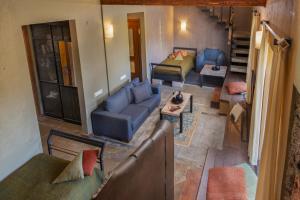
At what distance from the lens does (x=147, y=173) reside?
2096 mm

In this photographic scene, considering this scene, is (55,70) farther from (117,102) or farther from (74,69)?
(117,102)

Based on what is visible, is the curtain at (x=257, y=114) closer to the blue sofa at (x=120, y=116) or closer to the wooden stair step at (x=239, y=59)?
the blue sofa at (x=120, y=116)

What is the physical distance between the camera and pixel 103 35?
568 centimetres

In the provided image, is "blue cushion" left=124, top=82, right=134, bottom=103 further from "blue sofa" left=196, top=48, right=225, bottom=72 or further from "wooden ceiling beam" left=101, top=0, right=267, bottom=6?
"blue sofa" left=196, top=48, right=225, bottom=72

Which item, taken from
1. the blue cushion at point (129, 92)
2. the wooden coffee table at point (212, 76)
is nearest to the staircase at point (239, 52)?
the wooden coffee table at point (212, 76)

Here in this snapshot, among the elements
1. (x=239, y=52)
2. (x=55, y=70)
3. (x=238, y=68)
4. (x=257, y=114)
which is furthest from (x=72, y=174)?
(x=239, y=52)

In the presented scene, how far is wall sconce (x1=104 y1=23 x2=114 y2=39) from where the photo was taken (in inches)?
224

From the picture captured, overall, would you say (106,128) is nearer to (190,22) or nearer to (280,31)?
(280,31)

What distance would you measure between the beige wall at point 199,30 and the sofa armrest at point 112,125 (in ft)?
18.7

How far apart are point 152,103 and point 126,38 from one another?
1.78m

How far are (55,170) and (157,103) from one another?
358cm

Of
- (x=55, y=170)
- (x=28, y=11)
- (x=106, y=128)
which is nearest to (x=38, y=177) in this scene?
(x=55, y=170)

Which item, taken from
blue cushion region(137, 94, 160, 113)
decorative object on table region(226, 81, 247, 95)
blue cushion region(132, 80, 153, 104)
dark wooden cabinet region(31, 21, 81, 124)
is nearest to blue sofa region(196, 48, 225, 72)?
decorative object on table region(226, 81, 247, 95)

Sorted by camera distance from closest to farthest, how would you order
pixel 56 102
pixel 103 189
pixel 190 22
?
1. pixel 103 189
2. pixel 56 102
3. pixel 190 22
